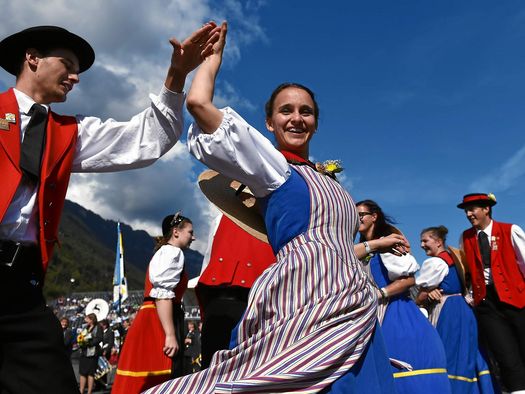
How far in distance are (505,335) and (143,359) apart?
3.38 metres

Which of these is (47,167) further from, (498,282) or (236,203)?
(498,282)

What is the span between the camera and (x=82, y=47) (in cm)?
229

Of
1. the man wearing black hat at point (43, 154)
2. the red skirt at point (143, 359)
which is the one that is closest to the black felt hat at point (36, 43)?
the man wearing black hat at point (43, 154)

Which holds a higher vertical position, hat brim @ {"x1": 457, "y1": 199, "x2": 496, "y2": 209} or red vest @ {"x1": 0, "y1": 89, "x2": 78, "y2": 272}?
hat brim @ {"x1": 457, "y1": 199, "x2": 496, "y2": 209}

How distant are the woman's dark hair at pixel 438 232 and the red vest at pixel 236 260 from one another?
3.69 metres

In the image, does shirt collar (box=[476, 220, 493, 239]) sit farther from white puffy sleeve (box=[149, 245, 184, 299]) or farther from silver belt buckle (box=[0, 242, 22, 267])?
silver belt buckle (box=[0, 242, 22, 267])

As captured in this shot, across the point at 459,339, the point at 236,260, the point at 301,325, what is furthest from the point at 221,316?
the point at 459,339

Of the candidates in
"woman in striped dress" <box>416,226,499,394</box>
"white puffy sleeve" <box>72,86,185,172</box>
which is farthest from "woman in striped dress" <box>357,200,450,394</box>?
"white puffy sleeve" <box>72,86,185,172</box>

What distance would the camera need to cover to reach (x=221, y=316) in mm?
3092

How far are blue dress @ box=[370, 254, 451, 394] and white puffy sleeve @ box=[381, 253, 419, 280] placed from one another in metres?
0.16

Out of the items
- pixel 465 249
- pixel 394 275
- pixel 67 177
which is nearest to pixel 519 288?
pixel 465 249

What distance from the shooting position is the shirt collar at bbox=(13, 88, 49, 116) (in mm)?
2086

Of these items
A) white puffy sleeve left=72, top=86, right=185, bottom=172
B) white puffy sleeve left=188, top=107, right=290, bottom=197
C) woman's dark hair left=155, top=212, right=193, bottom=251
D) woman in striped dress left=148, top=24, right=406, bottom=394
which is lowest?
woman in striped dress left=148, top=24, right=406, bottom=394

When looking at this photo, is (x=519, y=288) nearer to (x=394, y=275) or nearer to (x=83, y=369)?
(x=394, y=275)
